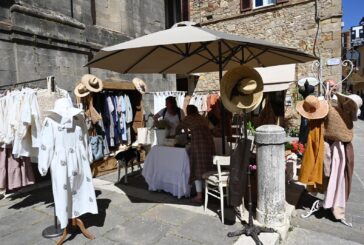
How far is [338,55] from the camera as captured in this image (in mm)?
11234

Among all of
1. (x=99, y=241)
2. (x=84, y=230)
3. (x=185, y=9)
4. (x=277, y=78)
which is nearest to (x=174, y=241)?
(x=99, y=241)

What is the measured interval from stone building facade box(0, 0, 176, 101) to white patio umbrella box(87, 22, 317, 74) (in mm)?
2281

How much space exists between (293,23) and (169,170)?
994 centimetres

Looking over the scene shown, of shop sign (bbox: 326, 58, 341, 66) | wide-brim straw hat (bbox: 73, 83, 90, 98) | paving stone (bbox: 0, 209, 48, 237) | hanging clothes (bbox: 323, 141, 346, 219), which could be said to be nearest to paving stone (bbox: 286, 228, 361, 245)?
hanging clothes (bbox: 323, 141, 346, 219)

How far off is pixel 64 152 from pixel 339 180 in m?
3.34

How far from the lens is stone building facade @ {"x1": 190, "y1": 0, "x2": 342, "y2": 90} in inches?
440

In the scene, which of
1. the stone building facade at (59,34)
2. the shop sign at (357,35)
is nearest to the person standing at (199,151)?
the stone building facade at (59,34)

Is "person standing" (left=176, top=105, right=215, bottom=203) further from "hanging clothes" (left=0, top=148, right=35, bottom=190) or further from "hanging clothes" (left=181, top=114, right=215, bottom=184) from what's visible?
"hanging clothes" (left=0, top=148, right=35, bottom=190)

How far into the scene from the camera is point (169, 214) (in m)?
3.96

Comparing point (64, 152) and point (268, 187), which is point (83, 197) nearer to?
point (64, 152)

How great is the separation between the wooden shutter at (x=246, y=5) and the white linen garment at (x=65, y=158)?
1154cm

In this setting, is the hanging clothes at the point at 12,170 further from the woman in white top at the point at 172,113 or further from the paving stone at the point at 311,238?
the paving stone at the point at 311,238

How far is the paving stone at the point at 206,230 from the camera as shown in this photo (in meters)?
3.21

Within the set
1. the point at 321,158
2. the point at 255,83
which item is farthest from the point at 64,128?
the point at 321,158
